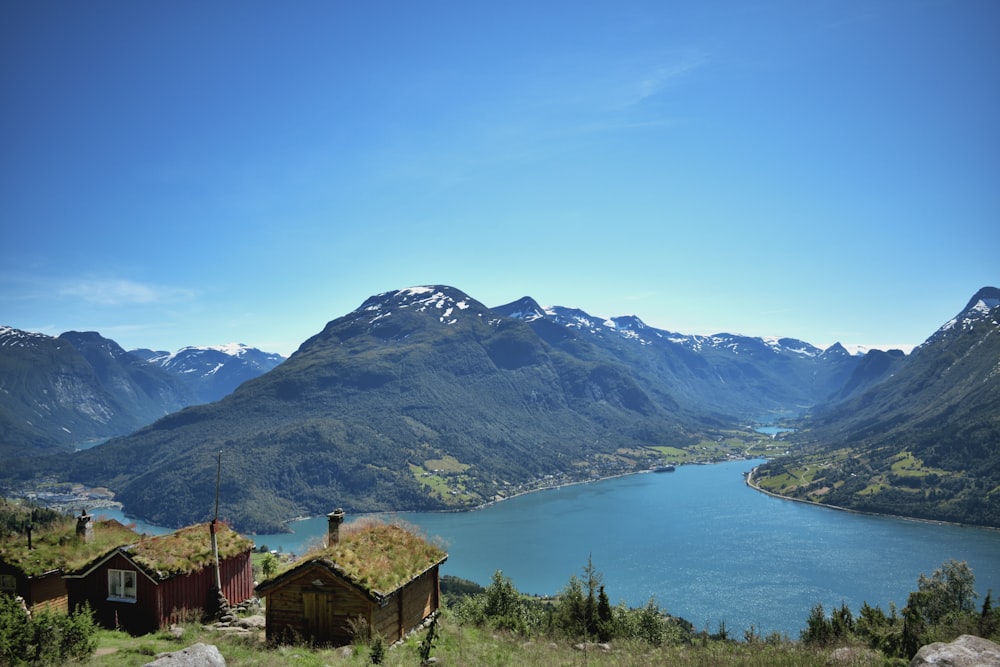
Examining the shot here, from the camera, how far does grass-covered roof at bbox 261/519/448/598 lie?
19594 mm

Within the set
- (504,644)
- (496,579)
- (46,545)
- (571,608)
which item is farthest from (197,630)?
(496,579)

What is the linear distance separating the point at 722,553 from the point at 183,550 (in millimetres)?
120486

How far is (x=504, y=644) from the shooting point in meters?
→ 20.4

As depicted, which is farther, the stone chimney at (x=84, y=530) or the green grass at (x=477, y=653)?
the stone chimney at (x=84, y=530)

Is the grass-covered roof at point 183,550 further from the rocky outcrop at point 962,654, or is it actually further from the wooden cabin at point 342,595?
the rocky outcrop at point 962,654

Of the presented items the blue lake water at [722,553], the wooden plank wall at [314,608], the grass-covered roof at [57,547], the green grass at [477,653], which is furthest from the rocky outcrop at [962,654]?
the blue lake water at [722,553]

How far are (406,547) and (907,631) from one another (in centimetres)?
1684

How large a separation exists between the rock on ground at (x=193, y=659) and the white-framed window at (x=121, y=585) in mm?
10113

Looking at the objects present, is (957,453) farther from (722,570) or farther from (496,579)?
(496,579)

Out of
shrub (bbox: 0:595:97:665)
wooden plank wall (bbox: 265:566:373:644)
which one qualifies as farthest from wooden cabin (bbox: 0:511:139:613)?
wooden plank wall (bbox: 265:566:373:644)

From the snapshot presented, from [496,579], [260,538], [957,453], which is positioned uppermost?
[496,579]

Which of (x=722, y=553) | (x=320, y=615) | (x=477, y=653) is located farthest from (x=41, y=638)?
(x=722, y=553)

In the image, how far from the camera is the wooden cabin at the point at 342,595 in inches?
759

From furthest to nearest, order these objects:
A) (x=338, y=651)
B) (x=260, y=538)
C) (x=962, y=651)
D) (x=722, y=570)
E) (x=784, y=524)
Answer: (x=260, y=538), (x=784, y=524), (x=722, y=570), (x=338, y=651), (x=962, y=651)
